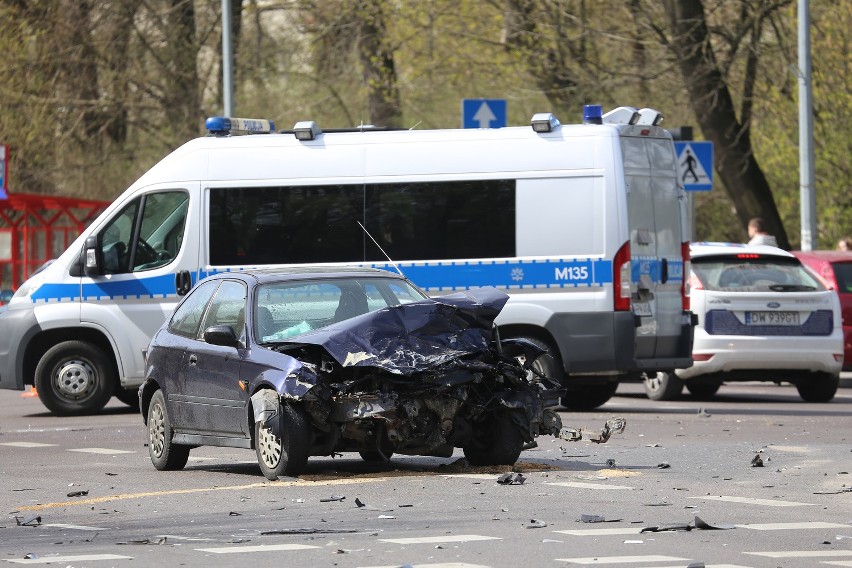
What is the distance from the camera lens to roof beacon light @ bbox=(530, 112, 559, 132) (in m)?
17.2

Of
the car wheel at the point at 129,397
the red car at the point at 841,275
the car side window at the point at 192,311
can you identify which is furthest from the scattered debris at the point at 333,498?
the red car at the point at 841,275

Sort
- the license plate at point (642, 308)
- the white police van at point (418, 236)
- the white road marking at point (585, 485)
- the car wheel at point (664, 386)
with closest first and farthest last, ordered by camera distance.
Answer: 1. the white road marking at point (585, 485)
2. the white police van at point (418, 236)
3. the license plate at point (642, 308)
4. the car wheel at point (664, 386)

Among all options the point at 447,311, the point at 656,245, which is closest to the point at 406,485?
the point at 447,311

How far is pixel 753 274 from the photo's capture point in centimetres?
1898

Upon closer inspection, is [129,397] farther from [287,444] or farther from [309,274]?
[287,444]

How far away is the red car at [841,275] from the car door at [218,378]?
1070cm

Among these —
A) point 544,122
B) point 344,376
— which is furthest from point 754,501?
point 544,122

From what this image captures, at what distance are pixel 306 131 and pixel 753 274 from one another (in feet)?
15.7

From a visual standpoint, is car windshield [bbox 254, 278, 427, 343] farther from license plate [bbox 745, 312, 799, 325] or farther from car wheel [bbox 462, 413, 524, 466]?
license plate [bbox 745, 312, 799, 325]

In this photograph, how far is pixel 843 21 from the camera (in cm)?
3066

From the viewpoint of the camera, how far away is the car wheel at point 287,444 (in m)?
11.2

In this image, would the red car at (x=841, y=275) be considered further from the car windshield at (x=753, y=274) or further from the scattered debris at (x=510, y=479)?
the scattered debris at (x=510, y=479)

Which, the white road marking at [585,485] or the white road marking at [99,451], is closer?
the white road marking at [585,485]

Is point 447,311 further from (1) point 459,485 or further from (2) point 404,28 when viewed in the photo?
(2) point 404,28
